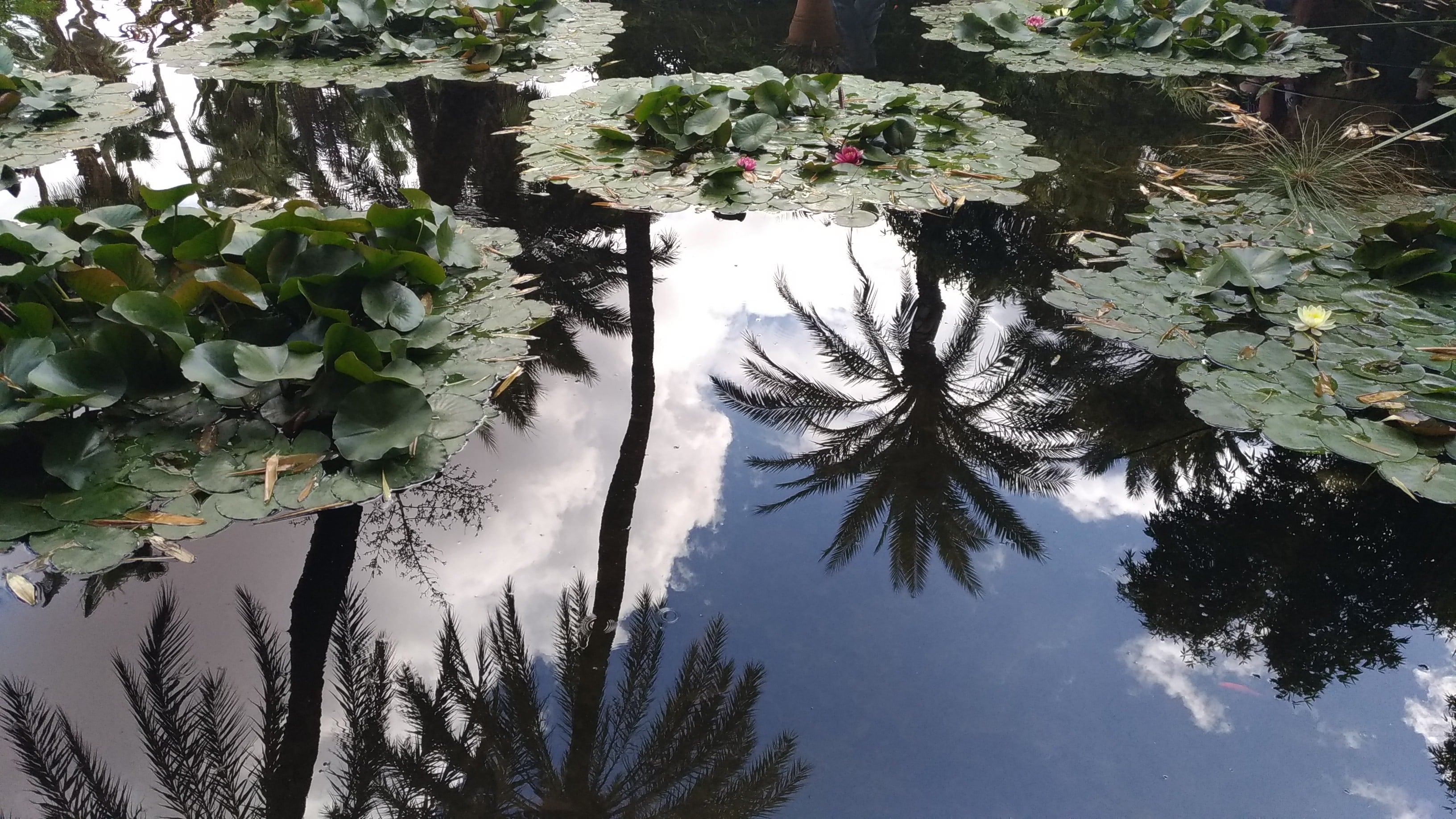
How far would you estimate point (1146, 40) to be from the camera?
18.2ft

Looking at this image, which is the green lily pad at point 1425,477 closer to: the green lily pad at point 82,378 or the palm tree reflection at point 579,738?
the palm tree reflection at point 579,738

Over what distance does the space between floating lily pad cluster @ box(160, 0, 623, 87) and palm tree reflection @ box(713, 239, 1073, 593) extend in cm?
322

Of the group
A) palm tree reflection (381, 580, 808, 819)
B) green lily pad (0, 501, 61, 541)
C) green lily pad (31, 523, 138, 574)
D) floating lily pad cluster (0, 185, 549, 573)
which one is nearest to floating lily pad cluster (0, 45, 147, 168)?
floating lily pad cluster (0, 185, 549, 573)

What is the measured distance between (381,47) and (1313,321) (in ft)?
16.8

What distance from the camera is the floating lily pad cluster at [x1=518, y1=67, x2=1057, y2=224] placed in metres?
3.68

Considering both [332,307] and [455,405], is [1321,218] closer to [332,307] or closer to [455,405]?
[455,405]

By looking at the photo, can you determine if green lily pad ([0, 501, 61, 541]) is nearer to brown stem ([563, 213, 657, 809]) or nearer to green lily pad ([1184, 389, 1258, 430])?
brown stem ([563, 213, 657, 809])

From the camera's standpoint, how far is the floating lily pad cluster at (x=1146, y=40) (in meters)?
5.40

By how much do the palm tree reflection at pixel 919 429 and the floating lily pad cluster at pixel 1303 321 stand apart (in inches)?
14.6

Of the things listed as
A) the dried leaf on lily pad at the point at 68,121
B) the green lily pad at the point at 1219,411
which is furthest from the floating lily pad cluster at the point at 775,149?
the dried leaf on lily pad at the point at 68,121

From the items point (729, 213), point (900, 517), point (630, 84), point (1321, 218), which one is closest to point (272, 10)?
point (630, 84)

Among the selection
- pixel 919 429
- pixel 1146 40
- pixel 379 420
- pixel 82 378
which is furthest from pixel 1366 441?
pixel 1146 40

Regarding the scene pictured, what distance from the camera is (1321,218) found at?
344cm

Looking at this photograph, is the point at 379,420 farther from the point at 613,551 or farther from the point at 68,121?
the point at 68,121
